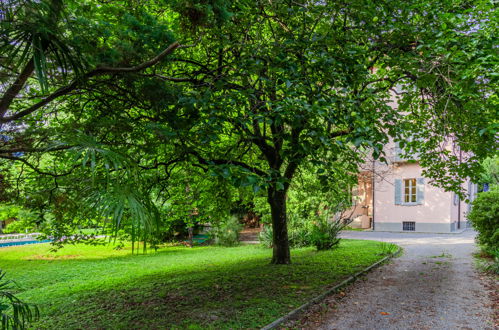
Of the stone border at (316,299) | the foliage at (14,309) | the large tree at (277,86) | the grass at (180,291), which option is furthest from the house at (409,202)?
the foliage at (14,309)

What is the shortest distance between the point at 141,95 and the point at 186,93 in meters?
0.62

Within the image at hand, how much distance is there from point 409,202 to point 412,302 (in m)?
16.8

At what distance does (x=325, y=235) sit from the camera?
12.7 metres

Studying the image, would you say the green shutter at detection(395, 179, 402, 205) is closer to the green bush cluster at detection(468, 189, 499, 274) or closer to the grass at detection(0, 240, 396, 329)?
the green bush cluster at detection(468, 189, 499, 274)

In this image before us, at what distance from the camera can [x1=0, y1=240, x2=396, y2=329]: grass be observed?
5.21 meters

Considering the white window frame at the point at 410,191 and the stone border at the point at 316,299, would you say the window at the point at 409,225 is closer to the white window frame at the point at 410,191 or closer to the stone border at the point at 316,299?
the white window frame at the point at 410,191

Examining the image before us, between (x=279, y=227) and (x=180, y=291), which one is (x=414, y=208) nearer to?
(x=279, y=227)

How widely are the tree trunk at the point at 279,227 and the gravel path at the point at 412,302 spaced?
235 centimetres

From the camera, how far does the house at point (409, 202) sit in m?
19.9

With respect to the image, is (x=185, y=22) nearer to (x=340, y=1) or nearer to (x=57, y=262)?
(x=340, y=1)

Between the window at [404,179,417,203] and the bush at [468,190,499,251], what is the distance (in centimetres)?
1046

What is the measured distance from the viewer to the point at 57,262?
1360 centimetres

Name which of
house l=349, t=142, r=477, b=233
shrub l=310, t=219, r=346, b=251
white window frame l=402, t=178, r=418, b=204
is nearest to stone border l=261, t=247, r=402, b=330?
shrub l=310, t=219, r=346, b=251

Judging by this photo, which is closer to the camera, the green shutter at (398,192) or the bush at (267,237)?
the bush at (267,237)
